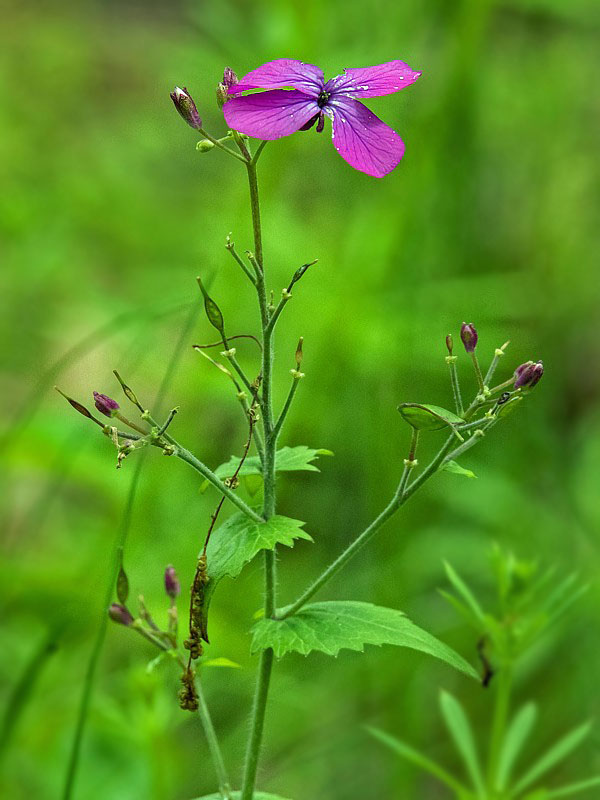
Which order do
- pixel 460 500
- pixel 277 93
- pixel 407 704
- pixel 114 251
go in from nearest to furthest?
pixel 277 93 → pixel 407 704 → pixel 460 500 → pixel 114 251

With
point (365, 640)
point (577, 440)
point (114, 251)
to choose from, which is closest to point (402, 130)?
point (577, 440)

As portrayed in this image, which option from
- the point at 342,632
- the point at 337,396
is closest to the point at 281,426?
the point at 342,632

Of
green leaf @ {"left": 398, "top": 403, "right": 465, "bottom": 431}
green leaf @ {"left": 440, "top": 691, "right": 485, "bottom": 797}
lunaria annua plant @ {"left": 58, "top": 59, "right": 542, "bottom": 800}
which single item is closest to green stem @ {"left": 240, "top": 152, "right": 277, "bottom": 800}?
lunaria annua plant @ {"left": 58, "top": 59, "right": 542, "bottom": 800}

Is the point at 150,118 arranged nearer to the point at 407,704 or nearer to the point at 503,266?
the point at 503,266

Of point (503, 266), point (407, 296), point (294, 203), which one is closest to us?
point (407, 296)

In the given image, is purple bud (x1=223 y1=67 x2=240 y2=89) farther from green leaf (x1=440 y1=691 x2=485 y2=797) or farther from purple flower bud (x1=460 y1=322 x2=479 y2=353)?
green leaf (x1=440 y1=691 x2=485 y2=797)
